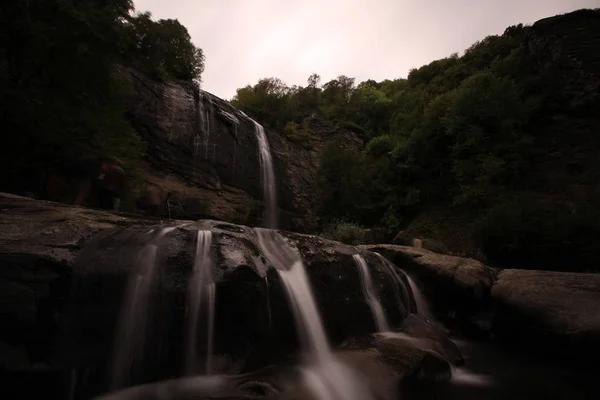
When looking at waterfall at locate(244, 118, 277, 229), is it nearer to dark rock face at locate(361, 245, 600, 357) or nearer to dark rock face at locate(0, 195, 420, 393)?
dark rock face at locate(361, 245, 600, 357)

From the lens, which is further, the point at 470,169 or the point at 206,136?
the point at 470,169

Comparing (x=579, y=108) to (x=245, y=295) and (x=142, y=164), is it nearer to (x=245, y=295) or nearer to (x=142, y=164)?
(x=245, y=295)

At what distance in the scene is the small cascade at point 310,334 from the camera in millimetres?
3877

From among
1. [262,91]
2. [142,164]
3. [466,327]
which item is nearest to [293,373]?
[466,327]

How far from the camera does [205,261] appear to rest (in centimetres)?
441

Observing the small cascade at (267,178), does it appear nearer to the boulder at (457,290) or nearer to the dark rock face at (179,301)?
the boulder at (457,290)

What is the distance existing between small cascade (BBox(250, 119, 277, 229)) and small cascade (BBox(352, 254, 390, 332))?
931 cm

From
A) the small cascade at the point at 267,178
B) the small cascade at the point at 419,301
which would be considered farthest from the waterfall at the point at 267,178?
the small cascade at the point at 419,301

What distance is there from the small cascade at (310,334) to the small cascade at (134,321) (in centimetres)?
208

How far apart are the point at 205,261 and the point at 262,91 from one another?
20.8 meters

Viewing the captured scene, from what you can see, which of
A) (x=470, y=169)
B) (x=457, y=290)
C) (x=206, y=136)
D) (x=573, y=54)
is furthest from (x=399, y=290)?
(x=573, y=54)

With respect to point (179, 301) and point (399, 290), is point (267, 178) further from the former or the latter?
point (179, 301)

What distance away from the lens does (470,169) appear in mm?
15125

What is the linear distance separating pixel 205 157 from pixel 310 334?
11.6 m
